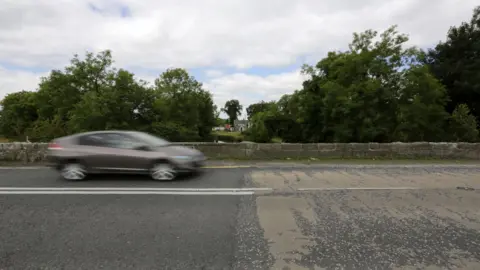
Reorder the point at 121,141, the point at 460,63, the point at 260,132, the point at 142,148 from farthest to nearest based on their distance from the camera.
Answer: the point at 260,132 → the point at 460,63 → the point at 121,141 → the point at 142,148

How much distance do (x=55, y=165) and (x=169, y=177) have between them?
3.21 metres

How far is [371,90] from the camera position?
77.4ft

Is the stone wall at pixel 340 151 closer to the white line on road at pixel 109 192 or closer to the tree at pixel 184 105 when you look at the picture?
the white line on road at pixel 109 192

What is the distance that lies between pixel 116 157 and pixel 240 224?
4851 mm

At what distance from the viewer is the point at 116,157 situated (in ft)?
25.9

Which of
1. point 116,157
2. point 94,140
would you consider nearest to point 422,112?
point 116,157

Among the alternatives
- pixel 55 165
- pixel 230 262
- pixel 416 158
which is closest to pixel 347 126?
pixel 416 158

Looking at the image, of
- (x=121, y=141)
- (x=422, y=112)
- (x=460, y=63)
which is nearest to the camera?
(x=121, y=141)

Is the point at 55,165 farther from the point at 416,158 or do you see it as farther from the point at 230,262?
the point at 416,158

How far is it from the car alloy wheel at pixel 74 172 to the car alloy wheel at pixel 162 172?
6.14 feet

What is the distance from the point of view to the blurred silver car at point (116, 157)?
790 centimetres

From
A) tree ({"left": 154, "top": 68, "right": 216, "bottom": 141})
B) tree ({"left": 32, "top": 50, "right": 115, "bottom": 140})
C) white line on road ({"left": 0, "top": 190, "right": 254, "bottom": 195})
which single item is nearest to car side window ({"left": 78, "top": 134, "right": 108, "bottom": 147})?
white line on road ({"left": 0, "top": 190, "right": 254, "bottom": 195})

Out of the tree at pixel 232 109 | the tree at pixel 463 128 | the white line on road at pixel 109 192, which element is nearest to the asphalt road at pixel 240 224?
the white line on road at pixel 109 192

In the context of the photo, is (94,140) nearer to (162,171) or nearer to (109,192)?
(162,171)
